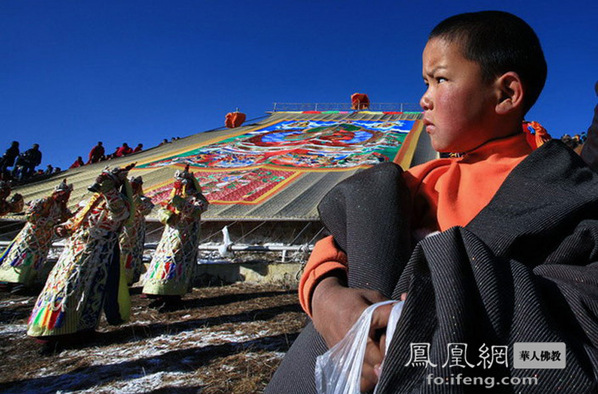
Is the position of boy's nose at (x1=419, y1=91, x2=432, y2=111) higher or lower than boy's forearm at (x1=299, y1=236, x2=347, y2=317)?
higher

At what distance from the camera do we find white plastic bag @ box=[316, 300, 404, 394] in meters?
0.42

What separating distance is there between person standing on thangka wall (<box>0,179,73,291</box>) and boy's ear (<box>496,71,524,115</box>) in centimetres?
477

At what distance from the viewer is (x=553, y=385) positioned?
359 millimetres

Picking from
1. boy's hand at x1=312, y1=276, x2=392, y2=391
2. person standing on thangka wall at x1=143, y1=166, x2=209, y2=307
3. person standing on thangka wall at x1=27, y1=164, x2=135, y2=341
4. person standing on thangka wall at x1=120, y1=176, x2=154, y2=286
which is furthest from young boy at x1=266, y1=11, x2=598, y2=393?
person standing on thangka wall at x1=120, y1=176, x2=154, y2=286

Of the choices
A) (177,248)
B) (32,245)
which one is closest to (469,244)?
(177,248)

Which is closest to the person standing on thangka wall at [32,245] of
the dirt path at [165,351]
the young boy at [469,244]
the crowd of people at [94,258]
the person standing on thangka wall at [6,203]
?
the crowd of people at [94,258]

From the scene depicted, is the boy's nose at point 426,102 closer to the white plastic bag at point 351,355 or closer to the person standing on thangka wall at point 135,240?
the white plastic bag at point 351,355

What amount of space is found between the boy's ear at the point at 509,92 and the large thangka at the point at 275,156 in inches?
175

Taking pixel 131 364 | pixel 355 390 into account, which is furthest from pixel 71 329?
pixel 355 390

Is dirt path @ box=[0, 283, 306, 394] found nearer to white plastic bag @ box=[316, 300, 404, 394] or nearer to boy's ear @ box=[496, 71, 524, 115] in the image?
white plastic bag @ box=[316, 300, 404, 394]

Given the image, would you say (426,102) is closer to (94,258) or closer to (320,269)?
(320,269)

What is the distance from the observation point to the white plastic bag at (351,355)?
1.39ft

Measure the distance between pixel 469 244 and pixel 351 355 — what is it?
19 centimetres

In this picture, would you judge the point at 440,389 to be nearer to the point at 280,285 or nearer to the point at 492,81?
the point at 492,81
